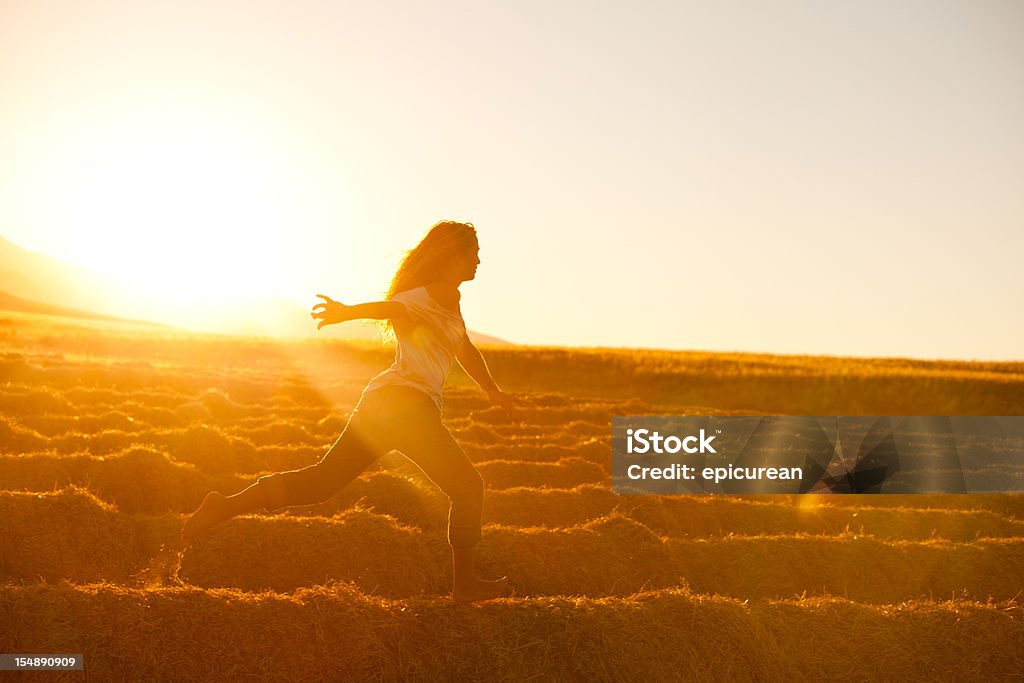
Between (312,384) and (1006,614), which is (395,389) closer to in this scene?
(1006,614)

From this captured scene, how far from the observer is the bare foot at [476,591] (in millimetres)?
3789

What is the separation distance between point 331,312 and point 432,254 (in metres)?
Result: 0.60

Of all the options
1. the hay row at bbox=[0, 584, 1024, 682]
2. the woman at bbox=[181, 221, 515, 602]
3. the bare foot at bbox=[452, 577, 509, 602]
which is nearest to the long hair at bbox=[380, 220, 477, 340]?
the woman at bbox=[181, 221, 515, 602]

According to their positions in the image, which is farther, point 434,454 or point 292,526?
point 292,526

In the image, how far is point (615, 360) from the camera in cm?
3562

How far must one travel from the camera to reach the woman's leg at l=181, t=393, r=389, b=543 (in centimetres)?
348

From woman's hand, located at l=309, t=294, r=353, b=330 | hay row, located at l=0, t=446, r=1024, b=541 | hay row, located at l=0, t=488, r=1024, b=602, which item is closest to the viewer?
woman's hand, located at l=309, t=294, r=353, b=330

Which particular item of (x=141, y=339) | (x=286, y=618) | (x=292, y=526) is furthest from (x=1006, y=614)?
(x=141, y=339)

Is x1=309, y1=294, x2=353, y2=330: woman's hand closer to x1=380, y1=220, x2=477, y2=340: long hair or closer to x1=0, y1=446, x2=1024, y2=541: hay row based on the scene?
x1=380, y1=220, x2=477, y2=340: long hair

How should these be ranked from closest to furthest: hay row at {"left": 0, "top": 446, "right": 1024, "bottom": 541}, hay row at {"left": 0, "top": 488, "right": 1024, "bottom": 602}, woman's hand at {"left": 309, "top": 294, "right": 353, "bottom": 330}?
1. woman's hand at {"left": 309, "top": 294, "right": 353, "bottom": 330}
2. hay row at {"left": 0, "top": 488, "right": 1024, "bottom": 602}
3. hay row at {"left": 0, "top": 446, "right": 1024, "bottom": 541}

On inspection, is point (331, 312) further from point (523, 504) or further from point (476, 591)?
point (523, 504)

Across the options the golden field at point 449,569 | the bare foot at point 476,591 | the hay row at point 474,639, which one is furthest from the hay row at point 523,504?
the bare foot at point 476,591

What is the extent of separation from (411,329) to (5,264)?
164531 millimetres

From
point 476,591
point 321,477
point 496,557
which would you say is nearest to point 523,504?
point 496,557
